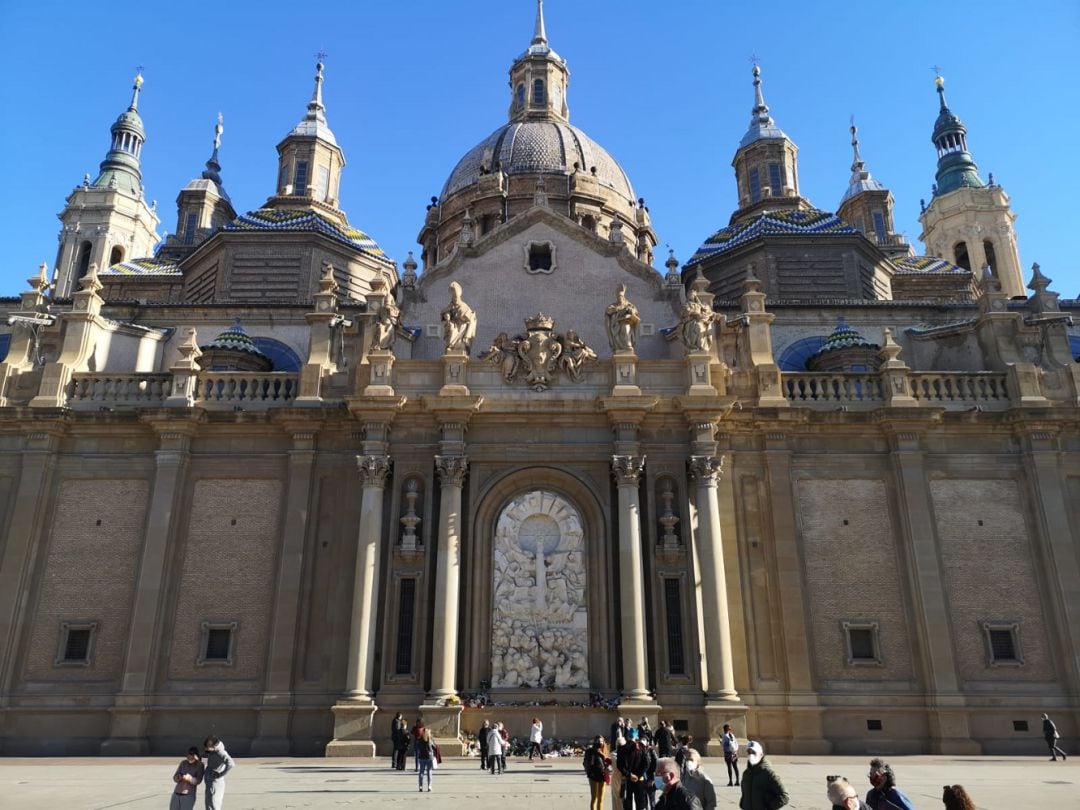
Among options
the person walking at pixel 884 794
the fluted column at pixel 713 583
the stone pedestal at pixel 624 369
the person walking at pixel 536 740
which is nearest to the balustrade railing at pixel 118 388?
the stone pedestal at pixel 624 369

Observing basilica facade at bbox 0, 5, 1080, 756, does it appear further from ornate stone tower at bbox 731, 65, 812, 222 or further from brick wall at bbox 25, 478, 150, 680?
ornate stone tower at bbox 731, 65, 812, 222

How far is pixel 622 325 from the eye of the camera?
29.6 meters

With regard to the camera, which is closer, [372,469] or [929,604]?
[929,604]

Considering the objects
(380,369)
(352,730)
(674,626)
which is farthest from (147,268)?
(674,626)

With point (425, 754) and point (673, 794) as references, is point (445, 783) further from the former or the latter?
point (673, 794)

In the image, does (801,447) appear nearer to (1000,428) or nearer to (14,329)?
(1000,428)

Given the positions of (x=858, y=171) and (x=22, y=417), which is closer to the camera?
(x=22, y=417)

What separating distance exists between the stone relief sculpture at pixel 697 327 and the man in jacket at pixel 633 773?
56.2 ft

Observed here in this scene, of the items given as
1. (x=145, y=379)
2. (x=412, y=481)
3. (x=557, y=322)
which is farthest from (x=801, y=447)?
(x=145, y=379)

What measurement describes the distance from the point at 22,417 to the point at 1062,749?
34.0 metres

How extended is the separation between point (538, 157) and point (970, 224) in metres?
34.8

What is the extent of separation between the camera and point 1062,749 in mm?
25312

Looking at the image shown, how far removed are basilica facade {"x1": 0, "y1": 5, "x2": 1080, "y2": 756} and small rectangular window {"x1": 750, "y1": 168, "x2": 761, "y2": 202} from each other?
22.6 metres

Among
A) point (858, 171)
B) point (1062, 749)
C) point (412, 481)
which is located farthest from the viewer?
point (858, 171)
